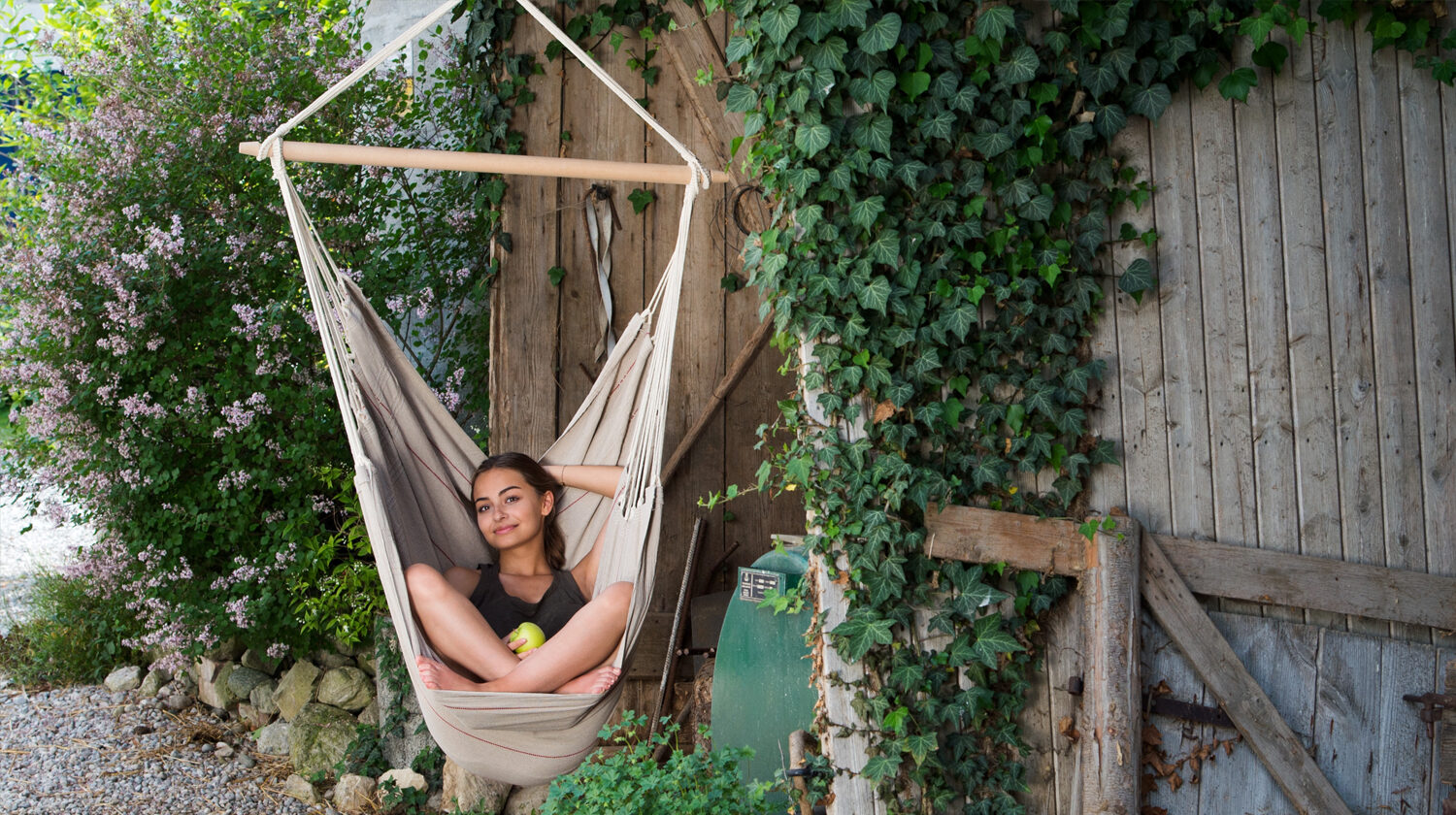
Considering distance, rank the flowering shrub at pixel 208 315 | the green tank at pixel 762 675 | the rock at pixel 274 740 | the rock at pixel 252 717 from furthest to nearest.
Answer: the rock at pixel 252 717, the rock at pixel 274 740, the flowering shrub at pixel 208 315, the green tank at pixel 762 675

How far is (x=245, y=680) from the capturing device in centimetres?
359

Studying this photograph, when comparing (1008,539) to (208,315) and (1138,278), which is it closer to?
(1138,278)

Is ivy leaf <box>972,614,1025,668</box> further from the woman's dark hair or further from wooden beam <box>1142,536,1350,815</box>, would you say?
the woman's dark hair

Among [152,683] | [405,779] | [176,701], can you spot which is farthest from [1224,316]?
[152,683]

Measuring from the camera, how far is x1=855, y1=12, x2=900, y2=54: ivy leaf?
1818 mm

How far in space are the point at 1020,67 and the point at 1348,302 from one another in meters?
0.77

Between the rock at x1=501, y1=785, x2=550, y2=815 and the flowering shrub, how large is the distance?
748 mm

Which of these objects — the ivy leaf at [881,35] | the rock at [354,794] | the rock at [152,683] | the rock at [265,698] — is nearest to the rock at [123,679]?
the rock at [152,683]

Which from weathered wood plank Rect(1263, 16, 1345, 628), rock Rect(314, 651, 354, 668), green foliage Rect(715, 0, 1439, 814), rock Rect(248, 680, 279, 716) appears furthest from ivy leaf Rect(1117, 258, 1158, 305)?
rock Rect(248, 680, 279, 716)

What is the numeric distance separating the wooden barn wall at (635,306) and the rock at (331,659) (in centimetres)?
125

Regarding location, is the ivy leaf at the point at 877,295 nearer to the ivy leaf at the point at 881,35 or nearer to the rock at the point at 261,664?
the ivy leaf at the point at 881,35

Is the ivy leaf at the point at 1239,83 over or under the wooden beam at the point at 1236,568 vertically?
over

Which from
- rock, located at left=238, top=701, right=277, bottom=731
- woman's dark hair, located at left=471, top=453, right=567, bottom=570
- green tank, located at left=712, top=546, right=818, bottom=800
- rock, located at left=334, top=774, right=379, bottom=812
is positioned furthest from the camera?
rock, located at left=238, top=701, right=277, bottom=731

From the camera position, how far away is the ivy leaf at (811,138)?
1.87 meters
